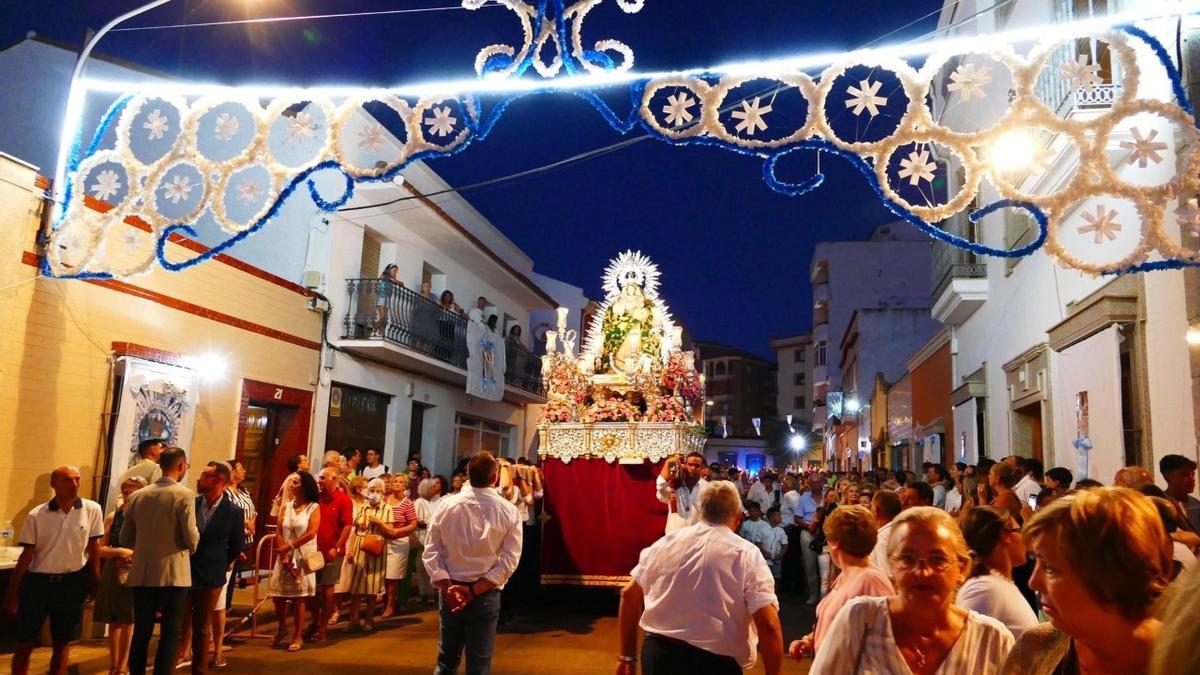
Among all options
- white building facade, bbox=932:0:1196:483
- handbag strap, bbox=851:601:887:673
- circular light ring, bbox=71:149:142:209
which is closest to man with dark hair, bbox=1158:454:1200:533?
white building facade, bbox=932:0:1196:483

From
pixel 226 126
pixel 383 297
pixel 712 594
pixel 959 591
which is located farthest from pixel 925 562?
pixel 383 297

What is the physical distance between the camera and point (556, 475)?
397 inches

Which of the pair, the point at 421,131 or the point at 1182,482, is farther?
the point at 421,131

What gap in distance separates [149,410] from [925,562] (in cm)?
959

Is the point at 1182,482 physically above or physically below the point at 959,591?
above

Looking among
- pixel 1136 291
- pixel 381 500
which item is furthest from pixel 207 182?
pixel 1136 291

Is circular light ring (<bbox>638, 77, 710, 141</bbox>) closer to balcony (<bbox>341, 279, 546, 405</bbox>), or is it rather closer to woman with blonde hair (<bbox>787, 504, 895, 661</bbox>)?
woman with blonde hair (<bbox>787, 504, 895, 661</bbox>)

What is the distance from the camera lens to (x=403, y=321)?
1549cm

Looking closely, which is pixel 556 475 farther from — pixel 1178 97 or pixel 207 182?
pixel 1178 97

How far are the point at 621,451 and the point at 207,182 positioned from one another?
532 cm

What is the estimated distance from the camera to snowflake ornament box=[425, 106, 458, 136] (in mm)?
6121

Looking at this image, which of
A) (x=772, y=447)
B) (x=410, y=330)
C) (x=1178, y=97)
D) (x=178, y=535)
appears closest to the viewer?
(x=1178, y=97)

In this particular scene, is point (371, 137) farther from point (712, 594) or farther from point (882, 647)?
point (882, 647)

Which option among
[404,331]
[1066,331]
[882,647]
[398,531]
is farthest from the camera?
[404,331]
